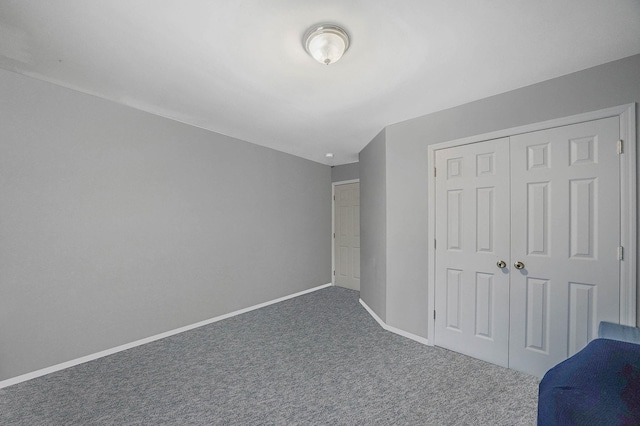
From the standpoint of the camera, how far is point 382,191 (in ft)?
10.2

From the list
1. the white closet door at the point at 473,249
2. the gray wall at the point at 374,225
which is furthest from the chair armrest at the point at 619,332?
the gray wall at the point at 374,225

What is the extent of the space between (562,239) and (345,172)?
343cm

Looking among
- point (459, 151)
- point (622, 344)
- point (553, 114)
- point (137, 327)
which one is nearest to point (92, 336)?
point (137, 327)

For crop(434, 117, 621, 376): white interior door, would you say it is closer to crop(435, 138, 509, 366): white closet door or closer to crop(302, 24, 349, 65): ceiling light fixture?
crop(435, 138, 509, 366): white closet door

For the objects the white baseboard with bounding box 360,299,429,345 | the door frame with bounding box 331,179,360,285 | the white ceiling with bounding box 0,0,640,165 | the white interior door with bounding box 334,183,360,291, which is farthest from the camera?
the door frame with bounding box 331,179,360,285

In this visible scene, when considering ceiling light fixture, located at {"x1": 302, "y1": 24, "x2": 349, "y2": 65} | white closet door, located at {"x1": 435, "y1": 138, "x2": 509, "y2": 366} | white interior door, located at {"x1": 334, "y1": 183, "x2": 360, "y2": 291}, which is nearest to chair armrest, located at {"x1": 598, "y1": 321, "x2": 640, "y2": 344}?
white closet door, located at {"x1": 435, "y1": 138, "x2": 509, "y2": 366}

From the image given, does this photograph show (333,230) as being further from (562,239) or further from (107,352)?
(107,352)

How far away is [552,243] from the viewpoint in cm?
201

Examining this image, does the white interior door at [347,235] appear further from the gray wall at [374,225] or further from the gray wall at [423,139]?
the gray wall at [423,139]

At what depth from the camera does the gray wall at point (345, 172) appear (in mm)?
4762

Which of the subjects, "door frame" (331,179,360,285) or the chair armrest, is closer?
the chair armrest

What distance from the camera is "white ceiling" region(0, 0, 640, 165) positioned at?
52.6 inches

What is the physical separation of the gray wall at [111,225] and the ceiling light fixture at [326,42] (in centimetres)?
215

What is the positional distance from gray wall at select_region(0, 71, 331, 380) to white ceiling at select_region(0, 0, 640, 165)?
14.8 inches
